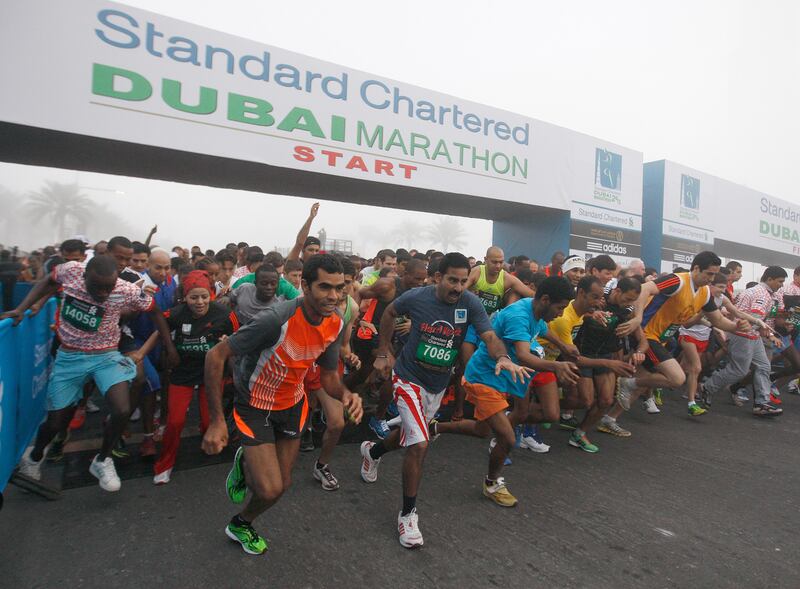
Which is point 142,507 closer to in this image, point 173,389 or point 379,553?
point 173,389

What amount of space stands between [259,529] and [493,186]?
1172 cm

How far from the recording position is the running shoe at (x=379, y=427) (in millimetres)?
5219

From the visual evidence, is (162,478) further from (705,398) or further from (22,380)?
(705,398)

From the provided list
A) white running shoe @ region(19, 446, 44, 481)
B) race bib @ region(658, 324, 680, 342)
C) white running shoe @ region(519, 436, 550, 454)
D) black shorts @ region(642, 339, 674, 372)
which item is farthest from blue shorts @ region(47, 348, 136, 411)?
race bib @ region(658, 324, 680, 342)

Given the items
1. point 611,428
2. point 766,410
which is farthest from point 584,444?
point 766,410

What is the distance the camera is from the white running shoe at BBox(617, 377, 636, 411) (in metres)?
5.59

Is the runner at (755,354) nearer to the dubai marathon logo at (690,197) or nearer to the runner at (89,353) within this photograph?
the runner at (89,353)

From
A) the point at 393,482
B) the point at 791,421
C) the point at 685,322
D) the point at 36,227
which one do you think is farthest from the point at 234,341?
the point at 36,227

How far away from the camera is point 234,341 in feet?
8.89

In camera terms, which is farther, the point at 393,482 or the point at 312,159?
the point at 312,159

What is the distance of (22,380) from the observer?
382 cm

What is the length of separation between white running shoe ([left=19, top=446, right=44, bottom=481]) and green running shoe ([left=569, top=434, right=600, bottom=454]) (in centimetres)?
500

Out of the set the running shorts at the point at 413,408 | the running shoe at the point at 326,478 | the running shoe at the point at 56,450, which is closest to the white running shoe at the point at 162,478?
the running shoe at the point at 56,450

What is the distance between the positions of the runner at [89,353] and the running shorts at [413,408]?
2.03m
